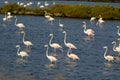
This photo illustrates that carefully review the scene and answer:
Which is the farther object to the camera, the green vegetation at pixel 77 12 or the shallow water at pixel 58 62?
the green vegetation at pixel 77 12

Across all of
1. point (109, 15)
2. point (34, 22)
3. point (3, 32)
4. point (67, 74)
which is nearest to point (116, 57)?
point (67, 74)

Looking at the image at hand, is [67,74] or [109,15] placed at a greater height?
[67,74]

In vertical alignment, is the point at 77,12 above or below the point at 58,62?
below

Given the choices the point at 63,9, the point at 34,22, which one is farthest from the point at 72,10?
the point at 34,22

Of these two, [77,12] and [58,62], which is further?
[77,12]

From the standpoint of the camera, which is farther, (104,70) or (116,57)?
(116,57)

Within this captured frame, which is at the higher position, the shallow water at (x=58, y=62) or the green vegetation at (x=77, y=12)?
the shallow water at (x=58, y=62)

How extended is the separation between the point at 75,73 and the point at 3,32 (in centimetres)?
1871

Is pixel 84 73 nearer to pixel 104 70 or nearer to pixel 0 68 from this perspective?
pixel 104 70

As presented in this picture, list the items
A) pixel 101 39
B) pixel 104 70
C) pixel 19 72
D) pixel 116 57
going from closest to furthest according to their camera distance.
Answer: pixel 19 72 → pixel 104 70 → pixel 116 57 → pixel 101 39

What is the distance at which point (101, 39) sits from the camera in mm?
40906

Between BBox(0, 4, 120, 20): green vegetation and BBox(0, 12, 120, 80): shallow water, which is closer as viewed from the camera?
BBox(0, 12, 120, 80): shallow water

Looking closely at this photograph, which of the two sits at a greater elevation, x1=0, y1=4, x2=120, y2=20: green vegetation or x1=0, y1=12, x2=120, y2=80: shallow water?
x1=0, y1=12, x2=120, y2=80: shallow water

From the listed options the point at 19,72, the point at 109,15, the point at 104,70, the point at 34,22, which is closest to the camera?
the point at 19,72
